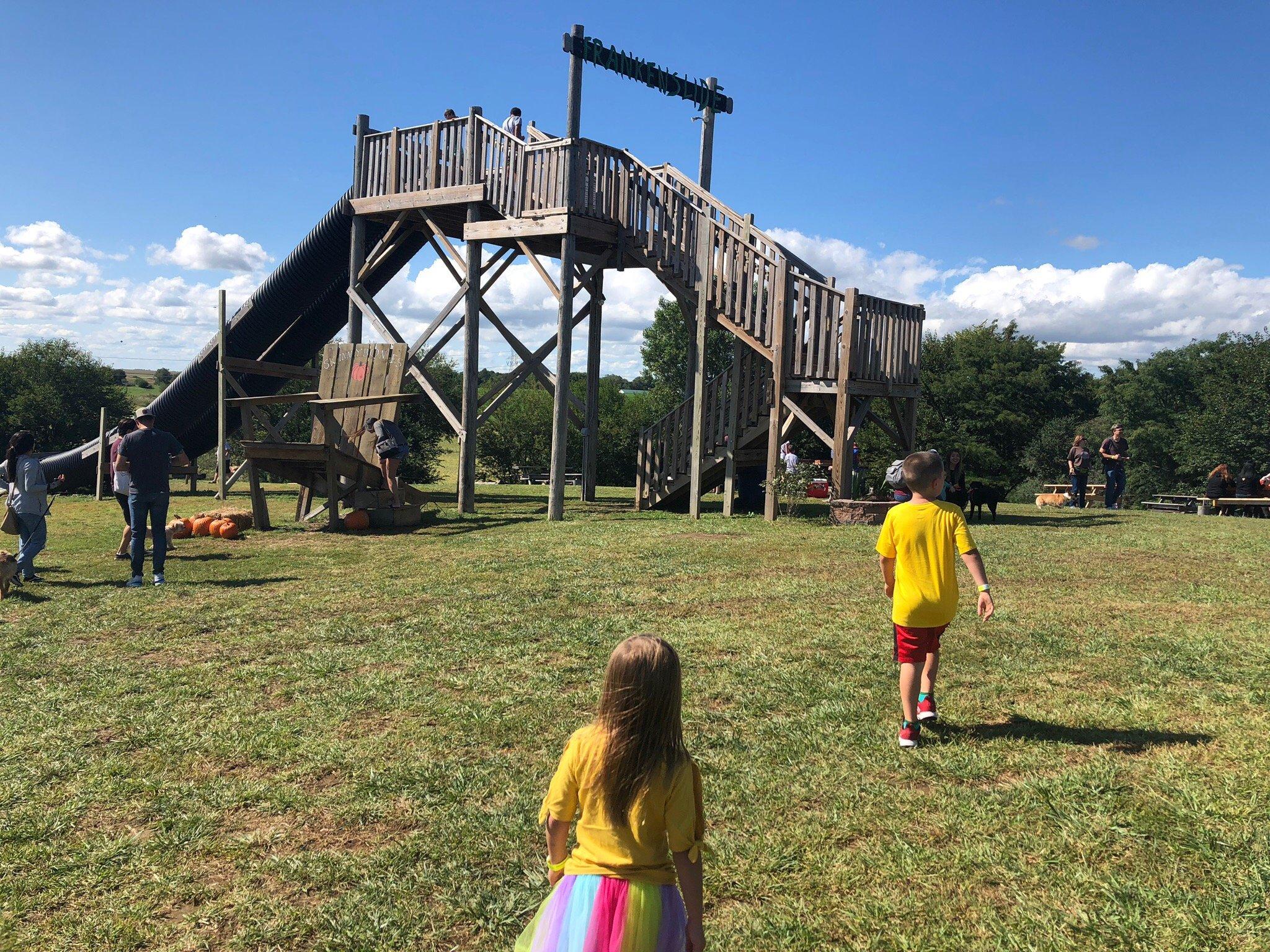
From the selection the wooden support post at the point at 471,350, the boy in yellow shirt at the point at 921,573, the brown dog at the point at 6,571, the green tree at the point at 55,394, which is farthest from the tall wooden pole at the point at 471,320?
the green tree at the point at 55,394

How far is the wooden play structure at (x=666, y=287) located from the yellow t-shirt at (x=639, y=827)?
38.1 feet

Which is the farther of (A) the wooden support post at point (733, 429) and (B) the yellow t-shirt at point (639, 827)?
(A) the wooden support post at point (733, 429)

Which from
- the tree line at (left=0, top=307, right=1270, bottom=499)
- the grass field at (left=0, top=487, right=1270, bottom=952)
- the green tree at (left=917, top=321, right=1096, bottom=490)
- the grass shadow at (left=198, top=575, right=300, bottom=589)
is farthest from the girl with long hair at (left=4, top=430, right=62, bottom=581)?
the green tree at (left=917, top=321, right=1096, bottom=490)

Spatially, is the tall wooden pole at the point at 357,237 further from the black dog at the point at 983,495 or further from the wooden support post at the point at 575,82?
the black dog at the point at 983,495

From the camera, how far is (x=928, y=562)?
16.3 feet

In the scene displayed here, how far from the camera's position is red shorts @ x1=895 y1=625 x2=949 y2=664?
493 centimetres

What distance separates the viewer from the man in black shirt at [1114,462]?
68.6 ft

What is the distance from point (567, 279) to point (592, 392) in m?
4.23

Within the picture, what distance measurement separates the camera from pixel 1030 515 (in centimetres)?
1761

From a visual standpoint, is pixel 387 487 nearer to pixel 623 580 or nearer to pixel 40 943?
pixel 623 580

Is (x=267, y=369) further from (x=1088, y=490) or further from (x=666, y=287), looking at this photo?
(x=1088, y=490)

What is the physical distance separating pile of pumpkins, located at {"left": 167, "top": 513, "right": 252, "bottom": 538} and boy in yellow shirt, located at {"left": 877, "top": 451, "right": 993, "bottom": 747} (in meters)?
10.6

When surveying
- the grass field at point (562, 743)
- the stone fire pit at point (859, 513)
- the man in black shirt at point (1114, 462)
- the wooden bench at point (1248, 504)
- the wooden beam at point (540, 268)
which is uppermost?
the wooden beam at point (540, 268)

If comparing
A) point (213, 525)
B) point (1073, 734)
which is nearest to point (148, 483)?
point (213, 525)
